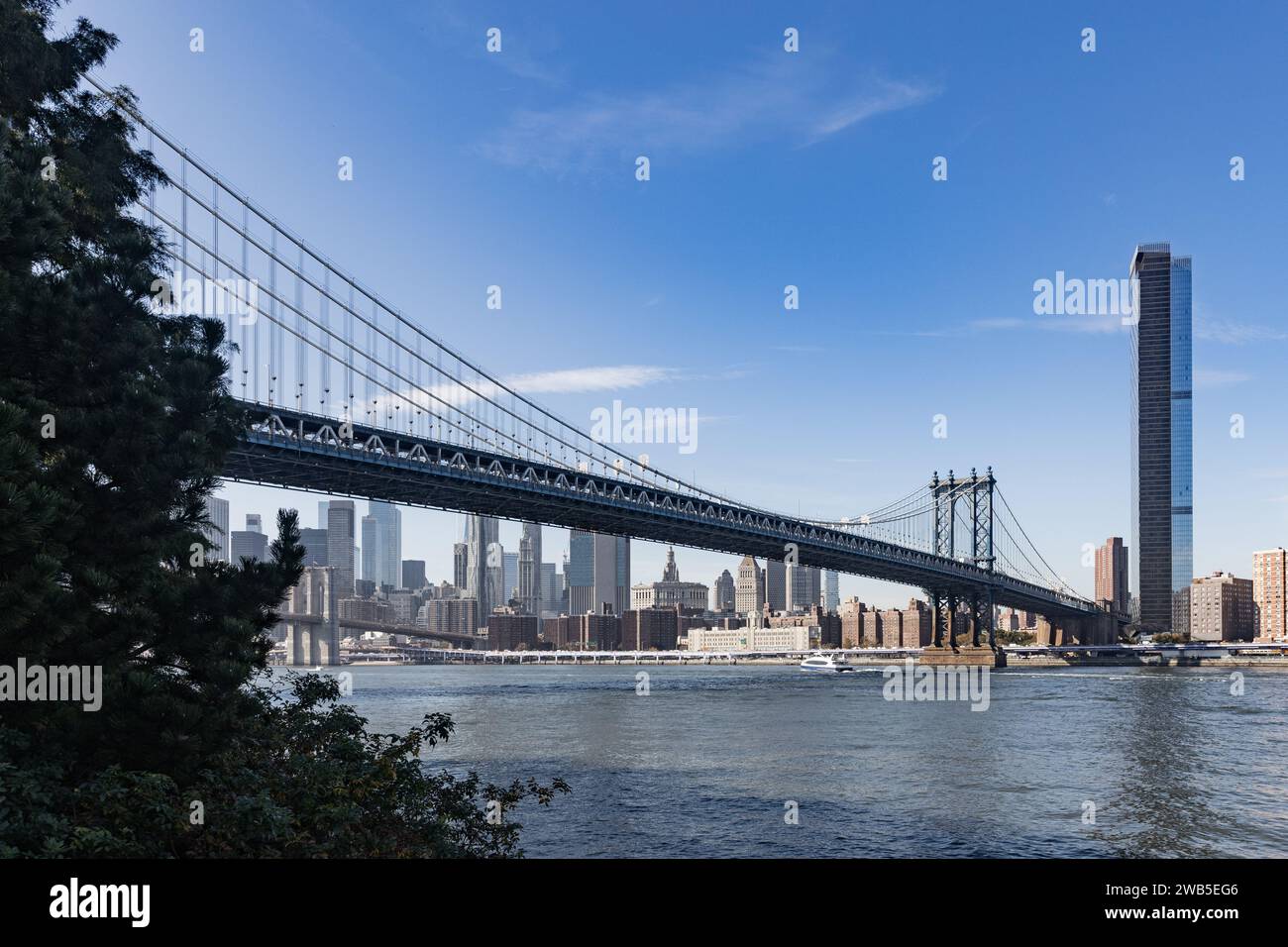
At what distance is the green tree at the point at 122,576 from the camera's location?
37.8 ft

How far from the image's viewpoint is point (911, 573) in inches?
5094

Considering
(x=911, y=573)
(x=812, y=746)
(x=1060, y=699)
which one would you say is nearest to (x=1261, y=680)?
(x=911, y=573)

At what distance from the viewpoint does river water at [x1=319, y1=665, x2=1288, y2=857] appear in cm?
2409

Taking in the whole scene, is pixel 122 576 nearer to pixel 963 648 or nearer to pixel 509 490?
pixel 509 490

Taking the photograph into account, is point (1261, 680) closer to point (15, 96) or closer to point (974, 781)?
point (974, 781)

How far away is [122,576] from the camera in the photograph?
44.6ft

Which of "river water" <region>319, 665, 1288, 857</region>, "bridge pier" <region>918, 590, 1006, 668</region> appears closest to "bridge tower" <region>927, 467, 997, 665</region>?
"bridge pier" <region>918, 590, 1006, 668</region>
